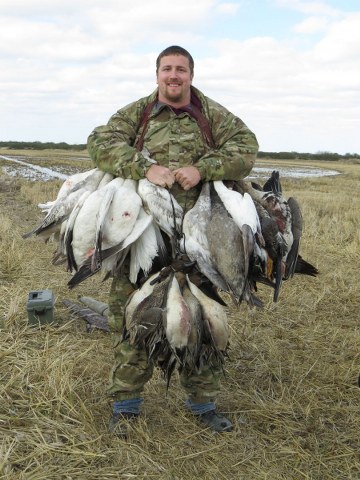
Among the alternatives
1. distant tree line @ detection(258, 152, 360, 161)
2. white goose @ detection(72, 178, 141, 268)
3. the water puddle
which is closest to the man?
white goose @ detection(72, 178, 141, 268)

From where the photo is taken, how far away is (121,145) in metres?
3.05

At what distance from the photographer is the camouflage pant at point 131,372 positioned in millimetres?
3268

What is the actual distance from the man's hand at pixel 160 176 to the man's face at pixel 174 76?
1.58 ft

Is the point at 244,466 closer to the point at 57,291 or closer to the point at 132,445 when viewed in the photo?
the point at 132,445

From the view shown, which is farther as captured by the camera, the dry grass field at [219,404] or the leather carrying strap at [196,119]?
the leather carrying strap at [196,119]

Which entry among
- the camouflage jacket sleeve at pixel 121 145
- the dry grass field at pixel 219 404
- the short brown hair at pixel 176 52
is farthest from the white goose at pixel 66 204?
the dry grass field at pixel 219 404

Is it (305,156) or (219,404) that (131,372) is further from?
(305,156)

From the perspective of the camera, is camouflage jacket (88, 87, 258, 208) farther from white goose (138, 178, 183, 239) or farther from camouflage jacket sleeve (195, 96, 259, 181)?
white goose (138, 178, 183, 239)

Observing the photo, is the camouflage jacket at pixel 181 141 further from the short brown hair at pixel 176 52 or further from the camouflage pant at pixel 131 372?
→ the camouflage pant at pixel 131 372

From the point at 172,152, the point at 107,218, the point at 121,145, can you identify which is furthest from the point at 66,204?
the point at 172,152

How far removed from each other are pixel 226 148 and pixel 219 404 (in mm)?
1754

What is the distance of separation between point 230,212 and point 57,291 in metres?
3.48

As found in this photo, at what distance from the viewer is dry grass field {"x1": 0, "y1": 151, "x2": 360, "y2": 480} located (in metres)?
A: 2.97

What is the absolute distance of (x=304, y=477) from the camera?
296 centimetres
